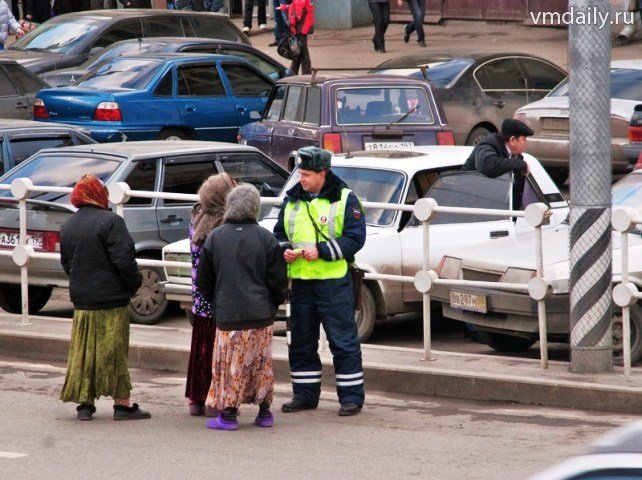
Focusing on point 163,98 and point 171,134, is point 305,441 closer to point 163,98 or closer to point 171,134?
point 171,134

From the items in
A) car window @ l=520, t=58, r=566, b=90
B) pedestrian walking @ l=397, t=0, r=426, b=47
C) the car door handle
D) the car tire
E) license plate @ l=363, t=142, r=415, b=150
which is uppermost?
pedestrian walking @ l=397, t=0, r=426, b=47

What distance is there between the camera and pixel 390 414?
848 cm

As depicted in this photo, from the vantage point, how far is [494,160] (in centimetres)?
1088

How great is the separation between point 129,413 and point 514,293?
9.42ft

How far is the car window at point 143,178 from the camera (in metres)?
11.7

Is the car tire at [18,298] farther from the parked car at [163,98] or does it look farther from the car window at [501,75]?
the car window at [501,75]

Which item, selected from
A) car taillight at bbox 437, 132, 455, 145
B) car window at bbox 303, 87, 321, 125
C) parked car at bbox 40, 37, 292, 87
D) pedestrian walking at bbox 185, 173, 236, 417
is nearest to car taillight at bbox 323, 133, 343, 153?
car window at bbox 303, 87, 321, 125

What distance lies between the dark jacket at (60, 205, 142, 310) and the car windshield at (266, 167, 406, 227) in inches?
110

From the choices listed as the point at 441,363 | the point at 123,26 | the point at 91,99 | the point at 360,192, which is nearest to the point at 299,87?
the point at 91,99

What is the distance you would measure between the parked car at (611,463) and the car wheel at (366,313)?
7.43m

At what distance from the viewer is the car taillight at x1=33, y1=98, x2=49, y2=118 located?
18312 millimetres

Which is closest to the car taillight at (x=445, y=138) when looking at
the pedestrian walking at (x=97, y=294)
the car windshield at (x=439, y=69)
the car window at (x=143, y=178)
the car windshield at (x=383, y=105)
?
the car windshield at (x=383, y=105)

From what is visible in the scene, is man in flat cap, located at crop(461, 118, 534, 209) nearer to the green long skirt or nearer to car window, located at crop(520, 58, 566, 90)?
the green long skirt

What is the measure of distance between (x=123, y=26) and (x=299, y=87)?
8.53 metres
